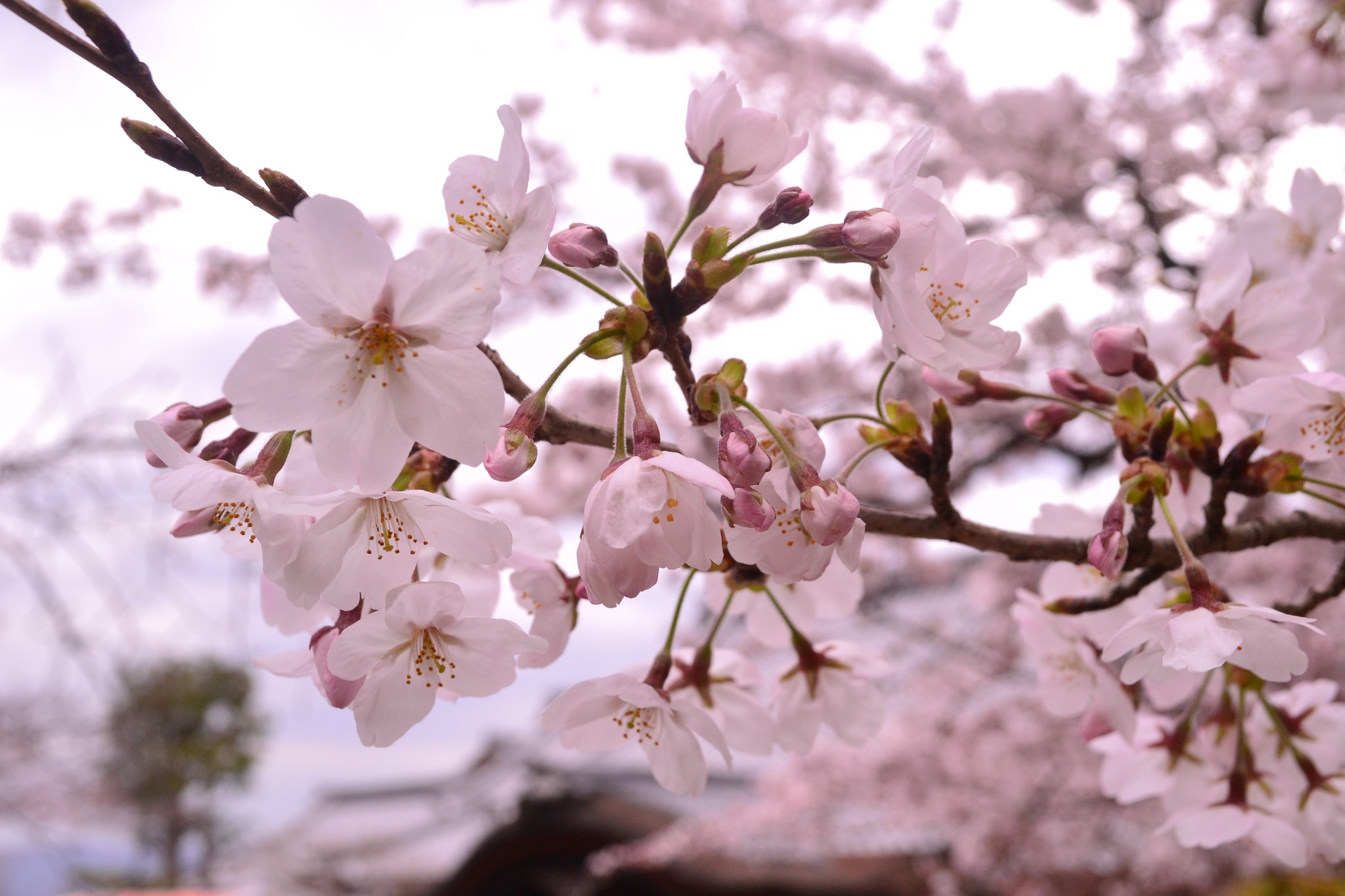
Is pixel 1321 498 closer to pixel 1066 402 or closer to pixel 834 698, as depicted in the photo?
pixel 1066 402

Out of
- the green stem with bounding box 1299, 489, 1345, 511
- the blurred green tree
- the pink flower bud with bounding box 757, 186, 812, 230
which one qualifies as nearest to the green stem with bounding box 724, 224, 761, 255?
the pink flower bud with bounding box 757, 186, 812, 230

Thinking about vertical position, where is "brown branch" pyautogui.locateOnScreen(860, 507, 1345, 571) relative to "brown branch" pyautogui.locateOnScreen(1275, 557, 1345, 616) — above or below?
above

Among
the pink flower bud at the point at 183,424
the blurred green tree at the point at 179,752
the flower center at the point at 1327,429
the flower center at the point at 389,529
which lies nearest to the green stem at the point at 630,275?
the flower center at the point at 389,529

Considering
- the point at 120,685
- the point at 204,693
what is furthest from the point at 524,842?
the point at 204,693

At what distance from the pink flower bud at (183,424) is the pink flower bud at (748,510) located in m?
0.42

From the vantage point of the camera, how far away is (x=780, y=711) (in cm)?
95

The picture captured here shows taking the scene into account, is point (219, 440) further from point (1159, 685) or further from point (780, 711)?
point (1159, 685)

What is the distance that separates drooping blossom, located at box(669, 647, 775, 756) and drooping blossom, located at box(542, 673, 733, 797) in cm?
9

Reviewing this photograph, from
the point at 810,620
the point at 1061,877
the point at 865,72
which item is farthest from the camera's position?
the point at 865,72

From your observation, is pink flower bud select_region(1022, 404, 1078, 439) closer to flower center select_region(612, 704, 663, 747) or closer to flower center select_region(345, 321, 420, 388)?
flower center select_region(612, 704, 663, 747)

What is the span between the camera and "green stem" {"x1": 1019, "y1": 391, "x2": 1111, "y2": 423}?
0.90 meters

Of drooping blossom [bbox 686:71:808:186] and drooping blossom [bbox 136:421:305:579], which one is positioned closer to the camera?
drooping blossom [bbox 136:421:305:579]

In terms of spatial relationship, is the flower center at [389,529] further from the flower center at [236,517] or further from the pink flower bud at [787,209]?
the pink flower bud at [787,209]

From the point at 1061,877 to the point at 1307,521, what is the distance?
15.4 ft
